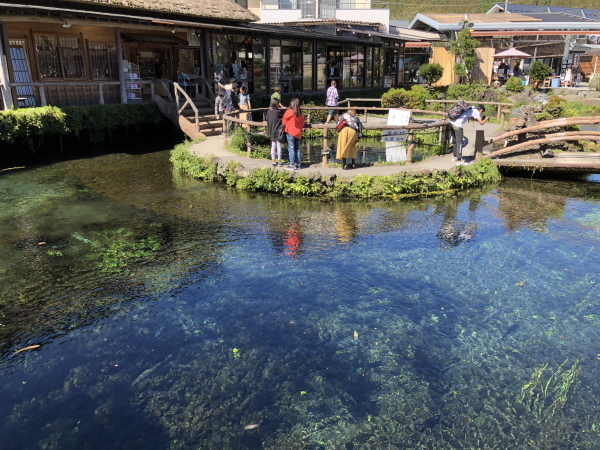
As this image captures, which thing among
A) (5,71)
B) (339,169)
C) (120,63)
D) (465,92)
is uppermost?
(120,63)

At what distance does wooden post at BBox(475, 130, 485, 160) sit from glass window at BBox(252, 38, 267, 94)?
46.7ft

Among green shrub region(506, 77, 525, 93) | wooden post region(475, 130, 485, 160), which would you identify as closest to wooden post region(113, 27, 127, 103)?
wooden post region(475, 130, 485, 160)

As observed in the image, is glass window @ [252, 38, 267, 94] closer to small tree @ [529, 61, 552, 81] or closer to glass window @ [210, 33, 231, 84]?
glass window @ [210, 33, 231, 84]

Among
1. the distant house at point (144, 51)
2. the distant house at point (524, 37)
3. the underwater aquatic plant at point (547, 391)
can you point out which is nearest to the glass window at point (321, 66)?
the distant house at point (144, 51)

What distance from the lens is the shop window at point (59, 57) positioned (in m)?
17.7

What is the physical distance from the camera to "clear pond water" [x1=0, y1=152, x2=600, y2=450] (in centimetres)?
480

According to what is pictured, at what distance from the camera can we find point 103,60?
19641 mm

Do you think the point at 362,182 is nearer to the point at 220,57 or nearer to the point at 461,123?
the point at 461,123

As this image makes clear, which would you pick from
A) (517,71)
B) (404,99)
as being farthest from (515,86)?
(404,99)

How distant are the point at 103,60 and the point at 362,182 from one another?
13573mm

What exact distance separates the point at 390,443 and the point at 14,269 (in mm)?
6617

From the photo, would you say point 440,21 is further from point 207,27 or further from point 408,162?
point 408,162

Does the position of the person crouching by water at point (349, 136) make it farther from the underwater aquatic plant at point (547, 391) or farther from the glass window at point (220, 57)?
the glass window at point (220, 57)

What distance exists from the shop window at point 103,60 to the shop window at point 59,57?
52 centimetres
